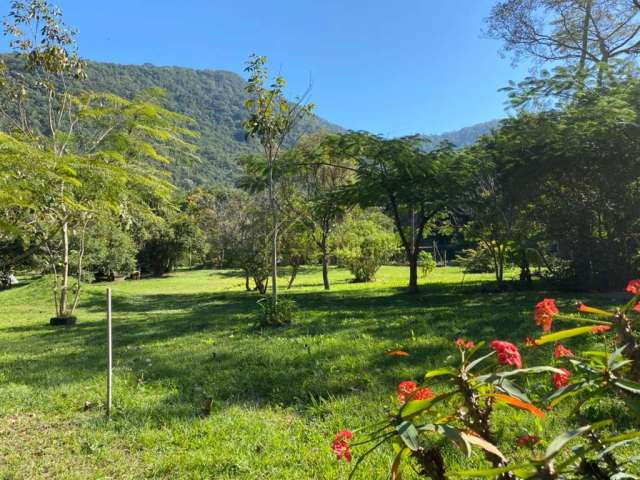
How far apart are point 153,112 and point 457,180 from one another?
280 inches

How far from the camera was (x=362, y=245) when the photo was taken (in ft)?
63.4

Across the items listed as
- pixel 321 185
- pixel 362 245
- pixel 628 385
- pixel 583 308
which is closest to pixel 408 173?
pixel 321 185

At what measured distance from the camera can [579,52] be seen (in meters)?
16.0

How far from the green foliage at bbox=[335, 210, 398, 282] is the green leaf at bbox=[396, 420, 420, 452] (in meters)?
17.5

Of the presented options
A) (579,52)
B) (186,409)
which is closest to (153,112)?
(186,409)

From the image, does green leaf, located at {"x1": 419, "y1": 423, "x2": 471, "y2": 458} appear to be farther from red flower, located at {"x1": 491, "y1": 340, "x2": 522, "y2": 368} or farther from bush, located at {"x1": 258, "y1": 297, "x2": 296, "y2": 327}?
bush, located at {"x1": 258, "y1": 297, "x2": 296, "y2": 327}

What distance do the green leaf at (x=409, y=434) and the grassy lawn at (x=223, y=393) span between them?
1665 mm

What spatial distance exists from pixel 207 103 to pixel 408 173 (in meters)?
127

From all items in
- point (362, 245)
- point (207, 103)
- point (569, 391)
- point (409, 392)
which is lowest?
point (409, 392)

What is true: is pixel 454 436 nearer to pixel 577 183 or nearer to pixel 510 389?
pixel 510 389

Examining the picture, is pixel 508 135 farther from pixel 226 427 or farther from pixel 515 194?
pixel 226 427

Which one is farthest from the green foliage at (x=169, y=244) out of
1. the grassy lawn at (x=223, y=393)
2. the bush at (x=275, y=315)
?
the bush at (x=275, y=315)

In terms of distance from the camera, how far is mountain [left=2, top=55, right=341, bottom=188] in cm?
8281

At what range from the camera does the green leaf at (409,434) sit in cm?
99
